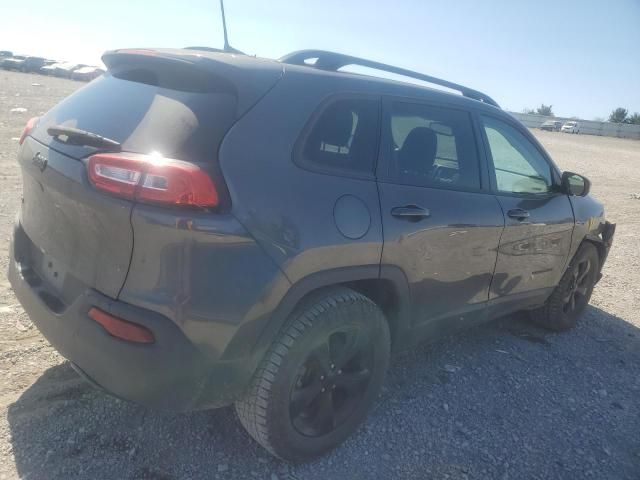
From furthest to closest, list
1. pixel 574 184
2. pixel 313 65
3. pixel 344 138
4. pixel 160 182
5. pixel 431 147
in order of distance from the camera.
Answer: pixel 574 184
pixel 431 147
pixel 313 65
pixel 344 138
pixel 160 182

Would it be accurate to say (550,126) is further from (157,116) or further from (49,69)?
(157,116)

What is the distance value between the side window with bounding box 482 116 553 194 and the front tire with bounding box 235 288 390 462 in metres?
1.46

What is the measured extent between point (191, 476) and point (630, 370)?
336cm

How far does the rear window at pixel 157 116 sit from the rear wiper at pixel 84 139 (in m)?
0.02

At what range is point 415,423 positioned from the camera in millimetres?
2979

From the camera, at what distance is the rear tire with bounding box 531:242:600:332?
14.2ft

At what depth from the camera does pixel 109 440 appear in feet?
8.24

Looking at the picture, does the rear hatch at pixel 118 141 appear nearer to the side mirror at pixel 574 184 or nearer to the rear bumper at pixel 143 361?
the rear bumper at pixel 143 361

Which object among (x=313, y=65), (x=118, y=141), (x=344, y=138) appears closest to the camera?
(x=118, y=141)

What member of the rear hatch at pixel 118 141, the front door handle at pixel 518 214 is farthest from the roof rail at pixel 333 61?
the front door handle at pixel 518 214

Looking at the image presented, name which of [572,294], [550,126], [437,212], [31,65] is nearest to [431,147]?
[437,212]

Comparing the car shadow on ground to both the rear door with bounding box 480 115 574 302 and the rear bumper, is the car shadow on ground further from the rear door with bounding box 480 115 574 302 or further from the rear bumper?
the rear door with bounding box 480 115 574 302

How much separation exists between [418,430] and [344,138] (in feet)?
5.45

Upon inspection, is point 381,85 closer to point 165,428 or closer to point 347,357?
point 347,357
